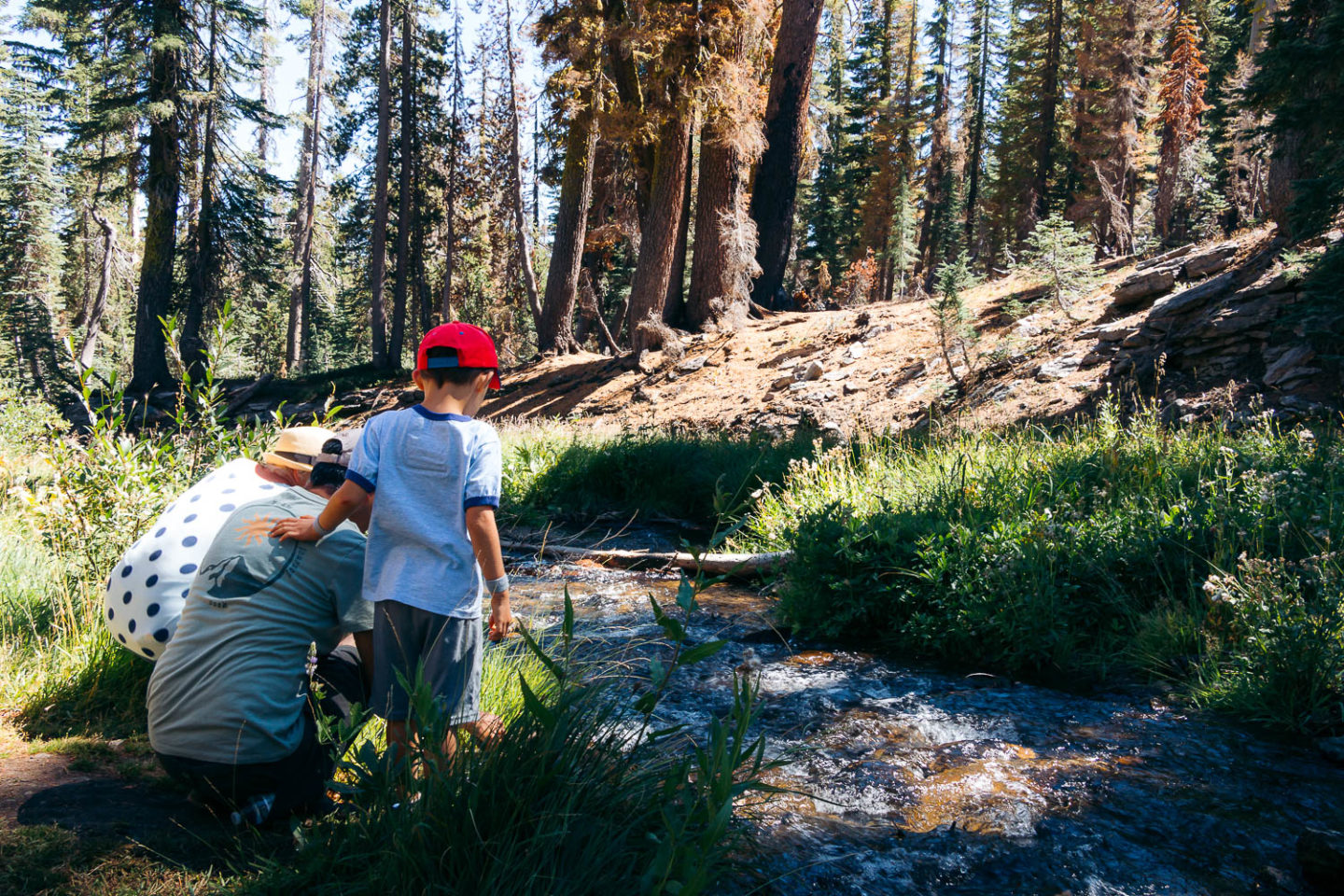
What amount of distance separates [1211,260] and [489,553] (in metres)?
10.8

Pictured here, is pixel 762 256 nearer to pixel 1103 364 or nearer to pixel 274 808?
pixel 1103 364

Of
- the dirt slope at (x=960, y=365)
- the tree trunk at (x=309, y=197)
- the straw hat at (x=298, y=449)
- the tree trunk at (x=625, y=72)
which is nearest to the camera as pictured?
Answer: the straw hat at (x=298, y=449)

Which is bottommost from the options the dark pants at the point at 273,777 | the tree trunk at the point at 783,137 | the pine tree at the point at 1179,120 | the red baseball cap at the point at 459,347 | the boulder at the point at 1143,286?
the dark pants at the point at 273,777

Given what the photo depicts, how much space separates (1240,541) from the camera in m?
5.07

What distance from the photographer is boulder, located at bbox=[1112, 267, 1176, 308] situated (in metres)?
10.6

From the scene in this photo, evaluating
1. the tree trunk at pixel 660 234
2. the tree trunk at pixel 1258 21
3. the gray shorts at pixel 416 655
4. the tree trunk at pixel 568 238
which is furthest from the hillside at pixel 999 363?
the tree trunk at pixel 1258 21

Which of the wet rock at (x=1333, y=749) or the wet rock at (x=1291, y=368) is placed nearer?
the wet rock at (x=1333, y=749)

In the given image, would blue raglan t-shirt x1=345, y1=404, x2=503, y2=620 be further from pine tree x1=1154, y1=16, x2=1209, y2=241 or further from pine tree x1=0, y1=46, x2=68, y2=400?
pine tree x1=0, y1=46, x2=68, y2=400

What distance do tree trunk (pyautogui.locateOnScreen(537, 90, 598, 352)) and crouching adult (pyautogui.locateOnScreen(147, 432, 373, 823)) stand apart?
594 inches

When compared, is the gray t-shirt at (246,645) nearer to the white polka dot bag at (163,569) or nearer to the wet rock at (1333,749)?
the white polka dot bag at (163,569)

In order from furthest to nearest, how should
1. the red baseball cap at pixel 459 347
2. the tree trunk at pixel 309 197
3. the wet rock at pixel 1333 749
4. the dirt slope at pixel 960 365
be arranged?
the tree trunk at pixel 309 197 < the dirt slope at pixel 960 365 < the wet rock at pixel 1333 749 < the red baseball cap at pixel 459 347

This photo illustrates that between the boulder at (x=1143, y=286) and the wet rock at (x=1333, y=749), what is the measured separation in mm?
8156

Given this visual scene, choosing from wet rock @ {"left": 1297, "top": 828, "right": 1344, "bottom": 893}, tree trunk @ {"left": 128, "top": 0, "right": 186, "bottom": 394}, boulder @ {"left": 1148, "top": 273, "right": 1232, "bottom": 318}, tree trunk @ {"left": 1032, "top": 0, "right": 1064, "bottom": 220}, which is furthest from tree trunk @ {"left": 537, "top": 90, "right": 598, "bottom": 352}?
tree trunk @ {"left": 1032, "top": 0, "right": 1064, "bottom": 220}

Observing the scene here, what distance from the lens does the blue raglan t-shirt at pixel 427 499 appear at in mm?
2811
